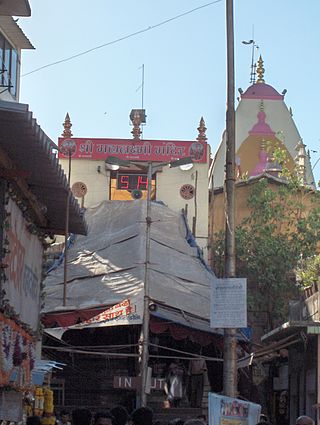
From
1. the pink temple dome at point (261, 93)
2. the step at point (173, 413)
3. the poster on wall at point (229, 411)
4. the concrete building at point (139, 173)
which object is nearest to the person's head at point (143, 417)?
the poster on wall at point (229, 411)

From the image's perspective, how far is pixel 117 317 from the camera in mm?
20156

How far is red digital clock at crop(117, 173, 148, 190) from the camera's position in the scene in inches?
1230

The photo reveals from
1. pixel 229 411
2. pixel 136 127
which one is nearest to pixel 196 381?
pixel 136 127


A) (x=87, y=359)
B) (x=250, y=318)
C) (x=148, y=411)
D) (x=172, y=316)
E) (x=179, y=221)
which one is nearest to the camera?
(x=148, y=411)

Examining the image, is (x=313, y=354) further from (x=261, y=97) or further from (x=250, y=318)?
(x=261, y=97)

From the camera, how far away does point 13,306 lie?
1155cm

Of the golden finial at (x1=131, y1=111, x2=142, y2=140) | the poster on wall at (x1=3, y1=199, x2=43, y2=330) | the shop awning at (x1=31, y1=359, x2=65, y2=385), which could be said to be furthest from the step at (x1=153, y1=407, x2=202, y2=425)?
the golden finial at (x1=131, y1=111, x2=142, y2=140)

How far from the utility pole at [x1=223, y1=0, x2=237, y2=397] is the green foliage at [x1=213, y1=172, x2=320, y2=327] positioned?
47.2 ft

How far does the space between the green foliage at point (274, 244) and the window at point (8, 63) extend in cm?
1153

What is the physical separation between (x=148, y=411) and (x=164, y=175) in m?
22.7

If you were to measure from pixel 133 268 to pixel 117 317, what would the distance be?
2.99 meters

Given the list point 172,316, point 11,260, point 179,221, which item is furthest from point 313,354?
point 11,260

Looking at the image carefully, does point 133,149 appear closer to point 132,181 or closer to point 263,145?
point 132,181

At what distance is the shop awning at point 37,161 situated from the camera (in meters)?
9.24
